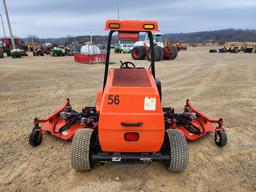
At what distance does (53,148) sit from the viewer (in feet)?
15.7

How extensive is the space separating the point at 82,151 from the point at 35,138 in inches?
62.9

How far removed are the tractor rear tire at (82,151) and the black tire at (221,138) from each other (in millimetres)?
2475

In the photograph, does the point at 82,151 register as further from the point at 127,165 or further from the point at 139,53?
the point at 139,53

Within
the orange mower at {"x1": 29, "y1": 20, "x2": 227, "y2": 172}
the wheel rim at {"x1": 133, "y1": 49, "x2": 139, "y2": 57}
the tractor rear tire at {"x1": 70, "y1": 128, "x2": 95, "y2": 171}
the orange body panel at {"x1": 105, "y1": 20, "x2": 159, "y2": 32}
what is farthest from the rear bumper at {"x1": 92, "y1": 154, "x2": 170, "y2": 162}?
the wheel rim at {"x1": 133, "y1": 49, "x2": 139, "y2": 57}

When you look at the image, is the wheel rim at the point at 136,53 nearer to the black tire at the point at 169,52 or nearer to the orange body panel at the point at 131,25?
the black tire at the point at 169,52

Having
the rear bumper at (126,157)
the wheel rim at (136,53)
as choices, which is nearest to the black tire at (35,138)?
the rear bumper at (126,157)

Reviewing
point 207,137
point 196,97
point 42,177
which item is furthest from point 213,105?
point 42,177

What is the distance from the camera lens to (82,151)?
3637 millimetres

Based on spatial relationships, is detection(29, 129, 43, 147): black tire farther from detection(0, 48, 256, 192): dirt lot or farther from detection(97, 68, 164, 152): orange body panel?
detection(97, 68, 164, 152): orange body panel

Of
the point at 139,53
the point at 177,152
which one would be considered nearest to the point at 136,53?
the point at 139,53

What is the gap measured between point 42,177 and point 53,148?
0.95m

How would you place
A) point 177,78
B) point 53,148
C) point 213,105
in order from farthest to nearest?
1. point 177,78
2. point 213,105
3. point 53,148

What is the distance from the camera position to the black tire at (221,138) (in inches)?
186

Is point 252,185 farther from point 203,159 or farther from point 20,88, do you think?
point 20,88
